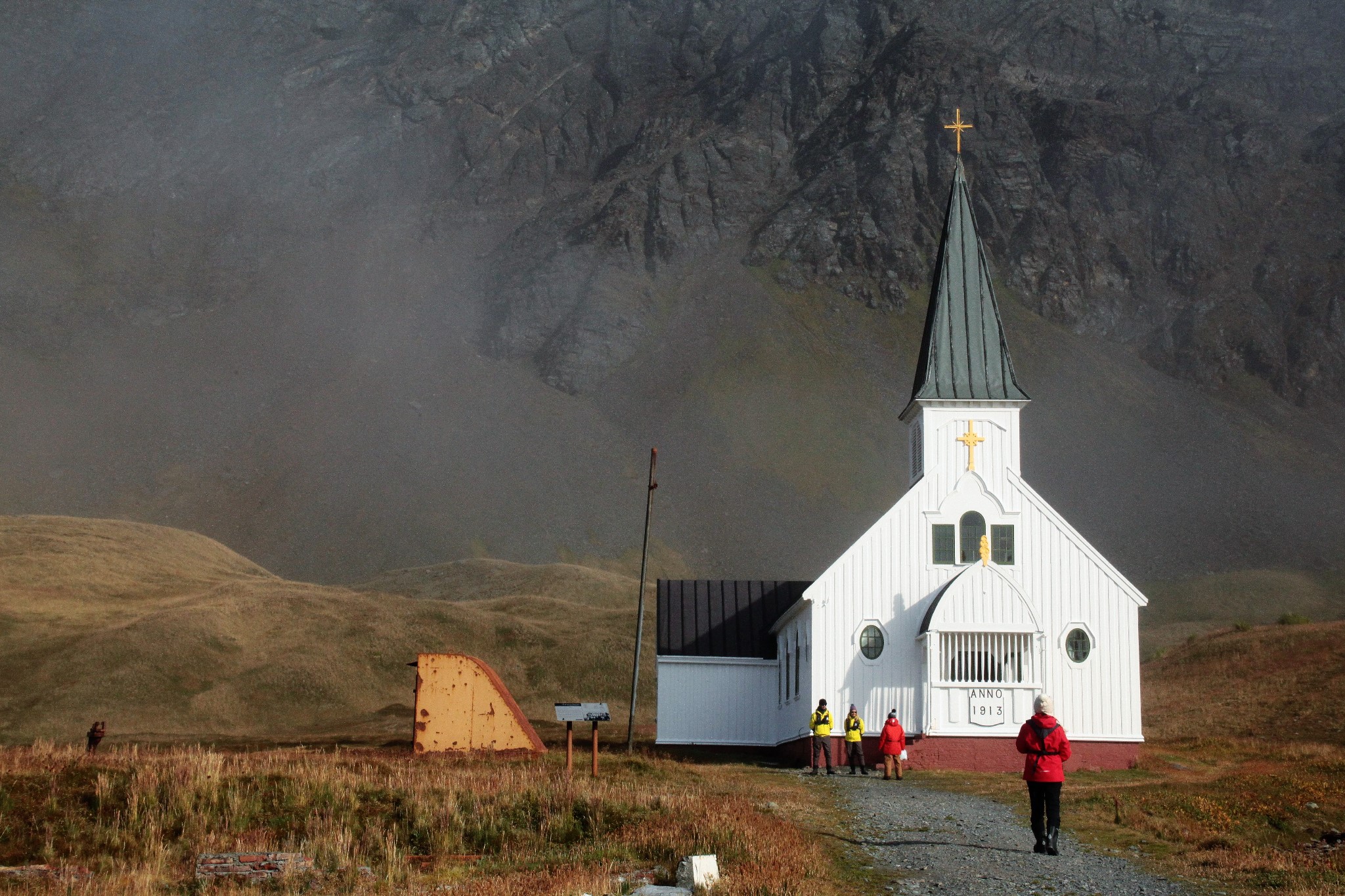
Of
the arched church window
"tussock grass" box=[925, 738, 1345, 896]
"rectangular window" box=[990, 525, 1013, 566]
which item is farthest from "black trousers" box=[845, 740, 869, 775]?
"rectangular window" box=[990, 525, 1013, 566]

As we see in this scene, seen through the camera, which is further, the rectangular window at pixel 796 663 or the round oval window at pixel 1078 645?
the rectangular window at pixel 796 663

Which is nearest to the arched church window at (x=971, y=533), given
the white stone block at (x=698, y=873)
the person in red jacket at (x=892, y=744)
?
the person in red jacket at (x=892, y=744)

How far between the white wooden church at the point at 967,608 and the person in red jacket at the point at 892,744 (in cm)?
216

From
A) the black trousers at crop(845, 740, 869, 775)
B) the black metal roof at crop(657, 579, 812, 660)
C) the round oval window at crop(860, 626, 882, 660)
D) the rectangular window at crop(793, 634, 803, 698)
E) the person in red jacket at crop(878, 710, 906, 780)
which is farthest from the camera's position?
the black metal roof at crop(657, 579, 812, 660)

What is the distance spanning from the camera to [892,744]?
28.3m

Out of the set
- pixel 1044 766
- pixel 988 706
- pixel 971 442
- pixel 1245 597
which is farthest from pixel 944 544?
pixel 1245 597

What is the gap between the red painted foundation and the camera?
3028 centimetres

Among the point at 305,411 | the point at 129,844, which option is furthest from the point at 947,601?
the point at 305,411

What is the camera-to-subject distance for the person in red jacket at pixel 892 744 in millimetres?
28219

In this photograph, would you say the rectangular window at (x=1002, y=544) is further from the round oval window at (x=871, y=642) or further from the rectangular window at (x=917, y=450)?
the round oval window at (x=871, y=642)

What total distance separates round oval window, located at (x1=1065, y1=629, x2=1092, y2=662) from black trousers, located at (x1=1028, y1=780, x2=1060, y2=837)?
17.1 m

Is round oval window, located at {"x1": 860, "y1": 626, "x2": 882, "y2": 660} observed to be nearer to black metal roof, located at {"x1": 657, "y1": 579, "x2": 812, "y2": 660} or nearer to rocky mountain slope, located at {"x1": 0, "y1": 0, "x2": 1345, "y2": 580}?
black metal roof, located at {"x1": 657, "y1": 579, "x2": 812, "y2": 660}

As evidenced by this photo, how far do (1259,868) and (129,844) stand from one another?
11824 millimetres

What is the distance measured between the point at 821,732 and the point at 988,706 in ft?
13.4
